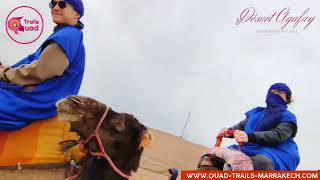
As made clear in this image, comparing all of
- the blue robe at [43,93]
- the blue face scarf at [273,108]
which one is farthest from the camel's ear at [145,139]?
the blue face scarf at [273,108]

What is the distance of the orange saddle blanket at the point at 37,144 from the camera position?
424cm

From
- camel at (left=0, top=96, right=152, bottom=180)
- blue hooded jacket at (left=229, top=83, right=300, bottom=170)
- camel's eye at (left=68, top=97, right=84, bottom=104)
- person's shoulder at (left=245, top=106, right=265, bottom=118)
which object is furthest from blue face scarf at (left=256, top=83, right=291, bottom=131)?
camel's eye at (left=68, top=97, right=84, bottom=104)

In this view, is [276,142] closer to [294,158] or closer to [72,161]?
[294,158]

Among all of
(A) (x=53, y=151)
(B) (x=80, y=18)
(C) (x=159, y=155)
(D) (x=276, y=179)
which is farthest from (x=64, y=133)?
(C) (x=159, y=155)

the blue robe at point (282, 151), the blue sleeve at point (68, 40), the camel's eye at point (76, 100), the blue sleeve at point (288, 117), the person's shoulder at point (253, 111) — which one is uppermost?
the blue sleeve at point (68, 40)

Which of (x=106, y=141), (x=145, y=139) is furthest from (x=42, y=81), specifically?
(x=145, y=139)

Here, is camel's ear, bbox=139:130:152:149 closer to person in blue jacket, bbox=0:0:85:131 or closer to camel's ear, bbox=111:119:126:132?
camel's ear, bbox=111:119:126:132

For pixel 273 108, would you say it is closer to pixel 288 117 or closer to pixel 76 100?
pixel 288 117

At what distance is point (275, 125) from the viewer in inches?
232

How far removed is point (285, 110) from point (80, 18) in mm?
2274

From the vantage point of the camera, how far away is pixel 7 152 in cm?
425

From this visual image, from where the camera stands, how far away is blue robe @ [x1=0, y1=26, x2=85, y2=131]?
166 inches

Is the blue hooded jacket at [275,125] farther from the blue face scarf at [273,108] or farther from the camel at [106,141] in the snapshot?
the camel at [106,141]

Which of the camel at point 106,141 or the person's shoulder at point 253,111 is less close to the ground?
the person's shoulder at point 253,111
